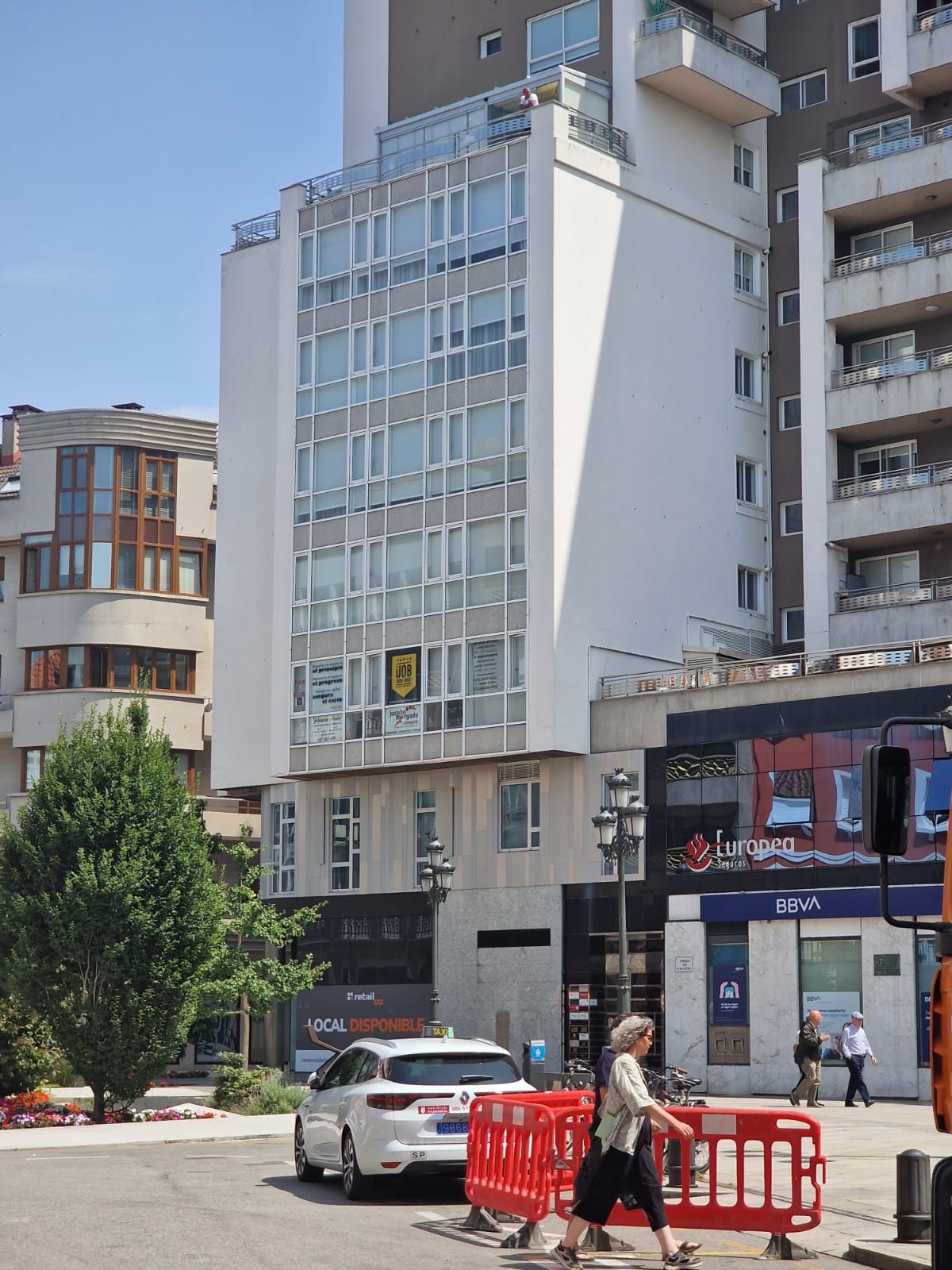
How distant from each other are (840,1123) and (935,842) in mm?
10643

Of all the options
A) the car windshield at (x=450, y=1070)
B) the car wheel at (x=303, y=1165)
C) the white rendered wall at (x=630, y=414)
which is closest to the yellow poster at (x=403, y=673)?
the white rendered wall at (x=630, y=414)

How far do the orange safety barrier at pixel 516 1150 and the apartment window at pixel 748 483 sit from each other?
117 feet

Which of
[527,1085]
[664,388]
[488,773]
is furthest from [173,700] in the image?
[527,1085]

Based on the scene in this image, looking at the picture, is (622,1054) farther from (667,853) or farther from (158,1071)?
(667,853)

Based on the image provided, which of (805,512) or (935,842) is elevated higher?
(805,512)

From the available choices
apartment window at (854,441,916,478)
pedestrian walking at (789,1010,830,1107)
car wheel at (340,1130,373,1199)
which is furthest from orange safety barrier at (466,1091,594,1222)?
apartment window at (854,441,916,478)

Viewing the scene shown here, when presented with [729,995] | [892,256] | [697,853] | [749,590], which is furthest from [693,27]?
[729,995]

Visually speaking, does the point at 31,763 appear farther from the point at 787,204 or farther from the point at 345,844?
the point at 787,204

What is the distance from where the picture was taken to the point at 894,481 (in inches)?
1811

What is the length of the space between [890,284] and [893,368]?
203cm

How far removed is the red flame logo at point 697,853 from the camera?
138 feet

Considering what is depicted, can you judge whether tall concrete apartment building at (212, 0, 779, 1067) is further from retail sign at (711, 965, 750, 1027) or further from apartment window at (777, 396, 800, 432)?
retail sign at (711, 965, 750, 1027)

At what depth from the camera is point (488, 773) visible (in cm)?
4744

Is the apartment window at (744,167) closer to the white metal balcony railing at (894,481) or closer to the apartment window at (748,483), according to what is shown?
the apartment window at (748,483)
